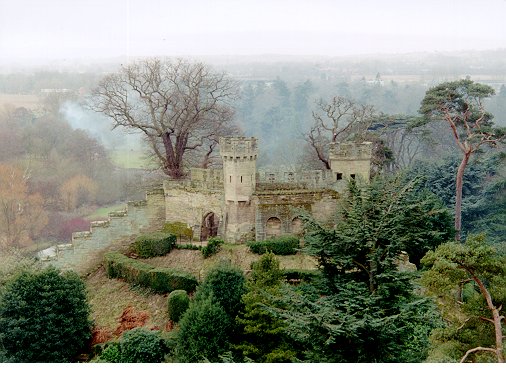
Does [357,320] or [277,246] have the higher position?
[357,320]

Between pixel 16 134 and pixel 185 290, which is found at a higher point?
pixel 16 134

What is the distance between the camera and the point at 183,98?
75.9 feet

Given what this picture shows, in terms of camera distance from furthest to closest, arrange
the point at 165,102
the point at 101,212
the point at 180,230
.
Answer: the point at 101,212 < the point at 165,102 < the point at 180,230

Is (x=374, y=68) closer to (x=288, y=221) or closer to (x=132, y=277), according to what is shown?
(x=288, y=221)

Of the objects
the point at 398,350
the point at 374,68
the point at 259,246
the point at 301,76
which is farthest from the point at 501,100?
the point at 398,350

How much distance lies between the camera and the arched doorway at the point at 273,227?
19.1 meters

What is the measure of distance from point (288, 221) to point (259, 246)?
1.32 meters

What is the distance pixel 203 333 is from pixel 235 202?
5716mm

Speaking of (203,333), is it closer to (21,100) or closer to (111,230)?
(111,230)

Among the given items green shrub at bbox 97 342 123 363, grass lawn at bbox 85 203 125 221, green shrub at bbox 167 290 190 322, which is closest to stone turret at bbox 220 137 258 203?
green shrub at bbox 167 290 190 322

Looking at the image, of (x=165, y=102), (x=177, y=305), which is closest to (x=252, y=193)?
(x=177, y=305)

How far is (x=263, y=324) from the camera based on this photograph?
14117mm

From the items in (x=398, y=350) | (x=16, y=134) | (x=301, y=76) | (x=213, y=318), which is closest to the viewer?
(x=398, y=350)

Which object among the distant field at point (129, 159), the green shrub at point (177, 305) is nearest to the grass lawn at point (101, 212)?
the distant field at point (129, 159)
